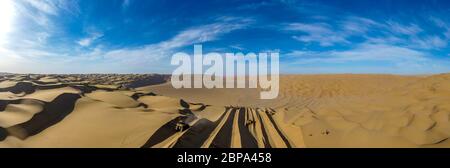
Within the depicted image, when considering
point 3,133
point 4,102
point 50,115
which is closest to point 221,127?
point 50,115

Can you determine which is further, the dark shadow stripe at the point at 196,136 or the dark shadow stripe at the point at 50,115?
the dark shadow stripe at the point at 50,115

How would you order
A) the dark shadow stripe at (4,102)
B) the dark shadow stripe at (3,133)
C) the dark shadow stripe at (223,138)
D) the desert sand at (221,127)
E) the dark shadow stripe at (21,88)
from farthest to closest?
the dark shadow stripe at (21,88) → the dark shadow stripe at (4,102) → the dark shadow stripe at (223,138) → the desert sand at (221,127) → the dark shadow stripe at (3,133)

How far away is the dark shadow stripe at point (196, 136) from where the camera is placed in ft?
16.8

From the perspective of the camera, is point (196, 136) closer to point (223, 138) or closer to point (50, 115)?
point (223, 138)

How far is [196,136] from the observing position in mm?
5734

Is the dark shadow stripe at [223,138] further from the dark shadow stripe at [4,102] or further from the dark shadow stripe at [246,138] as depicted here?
the dark shadow stripe at [4,102]

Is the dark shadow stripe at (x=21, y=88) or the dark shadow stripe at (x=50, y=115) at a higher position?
the dark shadow stripe at (x=21, y=88)

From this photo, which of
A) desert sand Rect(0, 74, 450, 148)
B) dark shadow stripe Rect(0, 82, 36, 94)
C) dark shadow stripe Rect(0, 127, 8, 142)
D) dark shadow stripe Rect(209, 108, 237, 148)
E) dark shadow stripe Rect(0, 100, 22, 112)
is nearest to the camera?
dark shadow stripe Rect(0, 127, 8, 142)

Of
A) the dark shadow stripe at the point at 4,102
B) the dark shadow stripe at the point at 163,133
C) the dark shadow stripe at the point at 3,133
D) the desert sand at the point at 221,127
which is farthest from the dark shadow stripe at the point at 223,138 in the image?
the dark shadow stripe at the point at 4,102

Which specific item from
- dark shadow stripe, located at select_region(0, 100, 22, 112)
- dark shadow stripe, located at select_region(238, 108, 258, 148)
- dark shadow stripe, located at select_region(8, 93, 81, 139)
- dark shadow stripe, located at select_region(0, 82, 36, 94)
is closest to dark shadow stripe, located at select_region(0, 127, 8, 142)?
dark shadow stripe, located at select_region(8, 93, 81, 139)

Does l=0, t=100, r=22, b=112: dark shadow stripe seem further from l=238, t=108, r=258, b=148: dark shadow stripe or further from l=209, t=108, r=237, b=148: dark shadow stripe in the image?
l=238, t=108, r=258, b=148: dark shadow stripe

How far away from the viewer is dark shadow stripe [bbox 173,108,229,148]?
5129mm
